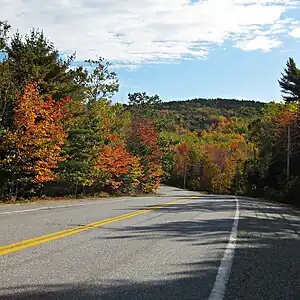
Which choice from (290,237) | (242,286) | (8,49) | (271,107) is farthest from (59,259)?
(271,107)

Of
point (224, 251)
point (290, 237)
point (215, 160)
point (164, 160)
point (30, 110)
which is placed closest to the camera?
point (224, 251)

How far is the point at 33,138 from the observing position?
26.0 m

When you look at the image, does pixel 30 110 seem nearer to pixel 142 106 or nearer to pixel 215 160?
pixel 142 106

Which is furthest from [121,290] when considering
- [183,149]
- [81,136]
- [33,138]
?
[183,149]

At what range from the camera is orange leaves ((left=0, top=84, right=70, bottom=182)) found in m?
25.9

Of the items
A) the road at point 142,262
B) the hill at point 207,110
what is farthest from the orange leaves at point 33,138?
the hill at point 207,110

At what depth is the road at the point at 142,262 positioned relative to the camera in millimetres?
6047

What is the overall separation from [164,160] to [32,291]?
71.2 meters

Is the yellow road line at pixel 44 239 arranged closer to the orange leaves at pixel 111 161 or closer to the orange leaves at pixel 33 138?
the orange leaves at pixel 33 138

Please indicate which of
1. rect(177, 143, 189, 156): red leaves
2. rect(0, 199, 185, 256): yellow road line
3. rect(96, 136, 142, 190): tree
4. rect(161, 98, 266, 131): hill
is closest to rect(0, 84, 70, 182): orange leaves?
rect(96, 136, 142, 190): tree

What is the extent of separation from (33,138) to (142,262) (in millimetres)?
19318

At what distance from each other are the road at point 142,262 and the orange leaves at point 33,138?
1333cm

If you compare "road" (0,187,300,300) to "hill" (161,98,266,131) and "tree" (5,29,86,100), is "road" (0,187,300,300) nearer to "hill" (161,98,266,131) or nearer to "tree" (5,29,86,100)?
"tree" (5,29,86,100)

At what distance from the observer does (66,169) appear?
114 ft
